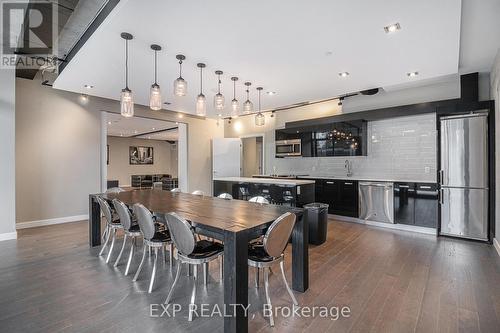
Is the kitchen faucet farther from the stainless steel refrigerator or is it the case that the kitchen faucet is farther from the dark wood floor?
the dark wood floor

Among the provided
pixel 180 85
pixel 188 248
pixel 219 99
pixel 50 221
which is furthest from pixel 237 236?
pixel 50 221

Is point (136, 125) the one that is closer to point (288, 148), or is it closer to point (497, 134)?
point (288, 148)

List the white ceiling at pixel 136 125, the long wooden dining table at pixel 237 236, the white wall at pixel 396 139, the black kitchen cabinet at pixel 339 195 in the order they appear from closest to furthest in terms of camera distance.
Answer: the long wooden dining table at pixel 237 236
the white wall at pixel 396 139
the black kitchen cabinet at pixel 339 195
the white ceiling at pixel 136 125

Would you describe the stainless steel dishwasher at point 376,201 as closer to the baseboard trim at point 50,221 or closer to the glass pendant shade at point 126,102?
the glass pendant shade at point 126,102

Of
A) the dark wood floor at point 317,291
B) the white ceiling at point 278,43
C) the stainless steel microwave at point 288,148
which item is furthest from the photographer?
the stainless steel microwave at point 288,148

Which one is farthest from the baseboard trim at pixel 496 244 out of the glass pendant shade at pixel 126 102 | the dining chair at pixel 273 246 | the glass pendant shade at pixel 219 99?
the glass pendant shade at pixel 126 102

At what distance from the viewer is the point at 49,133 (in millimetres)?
5047

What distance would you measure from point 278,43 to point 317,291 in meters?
2.81

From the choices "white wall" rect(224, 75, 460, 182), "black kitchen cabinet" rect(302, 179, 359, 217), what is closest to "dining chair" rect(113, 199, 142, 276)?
"black kitchen cabinet" rect(302, 179, 359, 217)

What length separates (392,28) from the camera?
2.62m

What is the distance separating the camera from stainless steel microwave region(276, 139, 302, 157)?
629 centimetres

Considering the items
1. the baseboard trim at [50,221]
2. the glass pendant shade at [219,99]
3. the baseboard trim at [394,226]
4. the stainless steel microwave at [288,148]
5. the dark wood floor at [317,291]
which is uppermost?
the glass pendant shade at [219,99]

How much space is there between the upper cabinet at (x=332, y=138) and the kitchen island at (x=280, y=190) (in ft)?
4.21

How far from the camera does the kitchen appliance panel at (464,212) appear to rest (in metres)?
3.84
